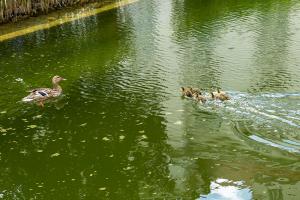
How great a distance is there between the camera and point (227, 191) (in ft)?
18.5

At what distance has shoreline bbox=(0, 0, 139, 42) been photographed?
14953mm

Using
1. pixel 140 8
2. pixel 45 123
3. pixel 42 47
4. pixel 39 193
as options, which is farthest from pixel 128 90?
pixel 140 8

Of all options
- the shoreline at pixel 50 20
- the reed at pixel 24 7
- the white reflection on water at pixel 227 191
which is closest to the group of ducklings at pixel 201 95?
the white reflection on water at pixel 227 191

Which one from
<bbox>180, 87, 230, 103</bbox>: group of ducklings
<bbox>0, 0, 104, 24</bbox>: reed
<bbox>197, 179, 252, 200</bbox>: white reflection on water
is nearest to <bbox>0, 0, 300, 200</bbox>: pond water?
<bbox>197, 179, 252, 200</bbox>: white reflection on water

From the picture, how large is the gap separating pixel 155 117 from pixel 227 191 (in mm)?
2397

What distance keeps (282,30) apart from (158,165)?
775 cm

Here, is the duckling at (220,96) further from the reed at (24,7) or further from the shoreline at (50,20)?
the reed at (24,7)

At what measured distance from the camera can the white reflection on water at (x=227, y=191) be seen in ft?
18.1

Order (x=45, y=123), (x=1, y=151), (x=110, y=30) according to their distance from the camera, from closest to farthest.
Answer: (x=1, y=151), (x=45, y=123), (x=110, y=30)

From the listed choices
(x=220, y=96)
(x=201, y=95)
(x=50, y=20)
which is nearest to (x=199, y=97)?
(x=201, y=95)

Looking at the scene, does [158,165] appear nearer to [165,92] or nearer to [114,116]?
[114,116]

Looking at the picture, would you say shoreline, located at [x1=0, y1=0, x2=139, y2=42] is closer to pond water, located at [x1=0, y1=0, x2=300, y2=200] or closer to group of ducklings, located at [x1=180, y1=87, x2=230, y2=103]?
pond water, located at [x1=0, y1=0, x2=300, y2=200]

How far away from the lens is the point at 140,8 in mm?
17781

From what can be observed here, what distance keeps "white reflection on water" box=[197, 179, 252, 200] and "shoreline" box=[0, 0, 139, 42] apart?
9986 mm
